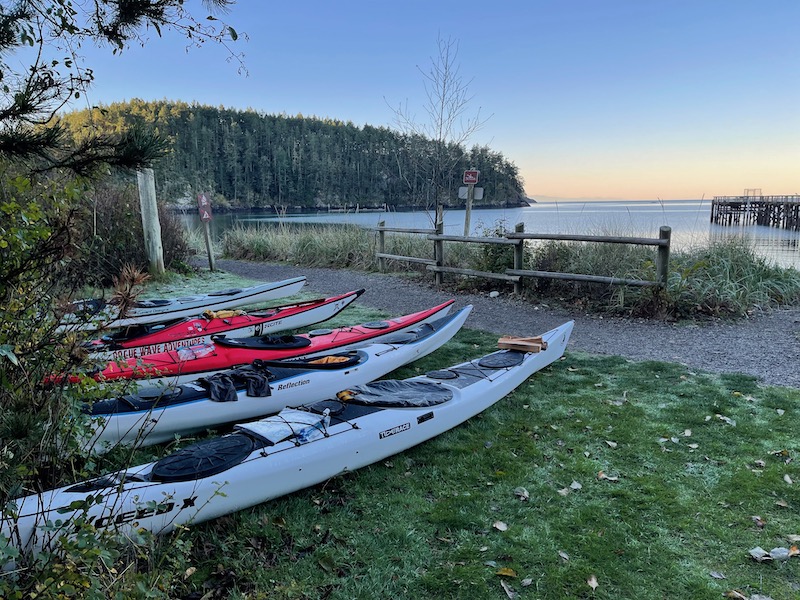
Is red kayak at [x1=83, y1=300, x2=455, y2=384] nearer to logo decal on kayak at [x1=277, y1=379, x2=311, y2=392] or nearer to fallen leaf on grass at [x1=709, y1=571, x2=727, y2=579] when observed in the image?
logo decal on kayak at [x1=277, y1=379, x2=311, y2=392]

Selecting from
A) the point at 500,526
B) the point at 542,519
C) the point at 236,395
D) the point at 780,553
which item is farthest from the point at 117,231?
the point at 780,553

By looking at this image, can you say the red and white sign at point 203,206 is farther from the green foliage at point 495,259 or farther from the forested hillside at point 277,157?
the forested hillside at point 277,157

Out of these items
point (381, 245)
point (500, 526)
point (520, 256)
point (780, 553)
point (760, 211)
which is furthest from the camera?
point (760, 211)

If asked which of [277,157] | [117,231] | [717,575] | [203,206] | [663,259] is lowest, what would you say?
[717,575]

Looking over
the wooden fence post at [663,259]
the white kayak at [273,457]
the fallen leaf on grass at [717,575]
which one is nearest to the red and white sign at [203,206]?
the white kayak at [273,457]

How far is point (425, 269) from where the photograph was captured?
11383mm

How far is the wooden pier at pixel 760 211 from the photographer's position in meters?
34.4

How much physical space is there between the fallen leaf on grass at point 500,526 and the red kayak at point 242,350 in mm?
2597

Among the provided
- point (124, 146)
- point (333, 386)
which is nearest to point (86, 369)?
point (124, 146)

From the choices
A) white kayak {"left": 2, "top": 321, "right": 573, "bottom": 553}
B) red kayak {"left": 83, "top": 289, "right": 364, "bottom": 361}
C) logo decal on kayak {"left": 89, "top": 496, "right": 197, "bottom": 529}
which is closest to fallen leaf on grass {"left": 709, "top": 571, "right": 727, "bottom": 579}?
white kayak {"left": 2, "top": 321, "right": 573, "bottom": 553}

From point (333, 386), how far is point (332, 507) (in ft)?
4.65

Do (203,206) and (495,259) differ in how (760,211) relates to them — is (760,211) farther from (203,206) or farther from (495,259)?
(203,206)

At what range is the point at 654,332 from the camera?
6836mm

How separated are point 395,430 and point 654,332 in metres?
4.83
